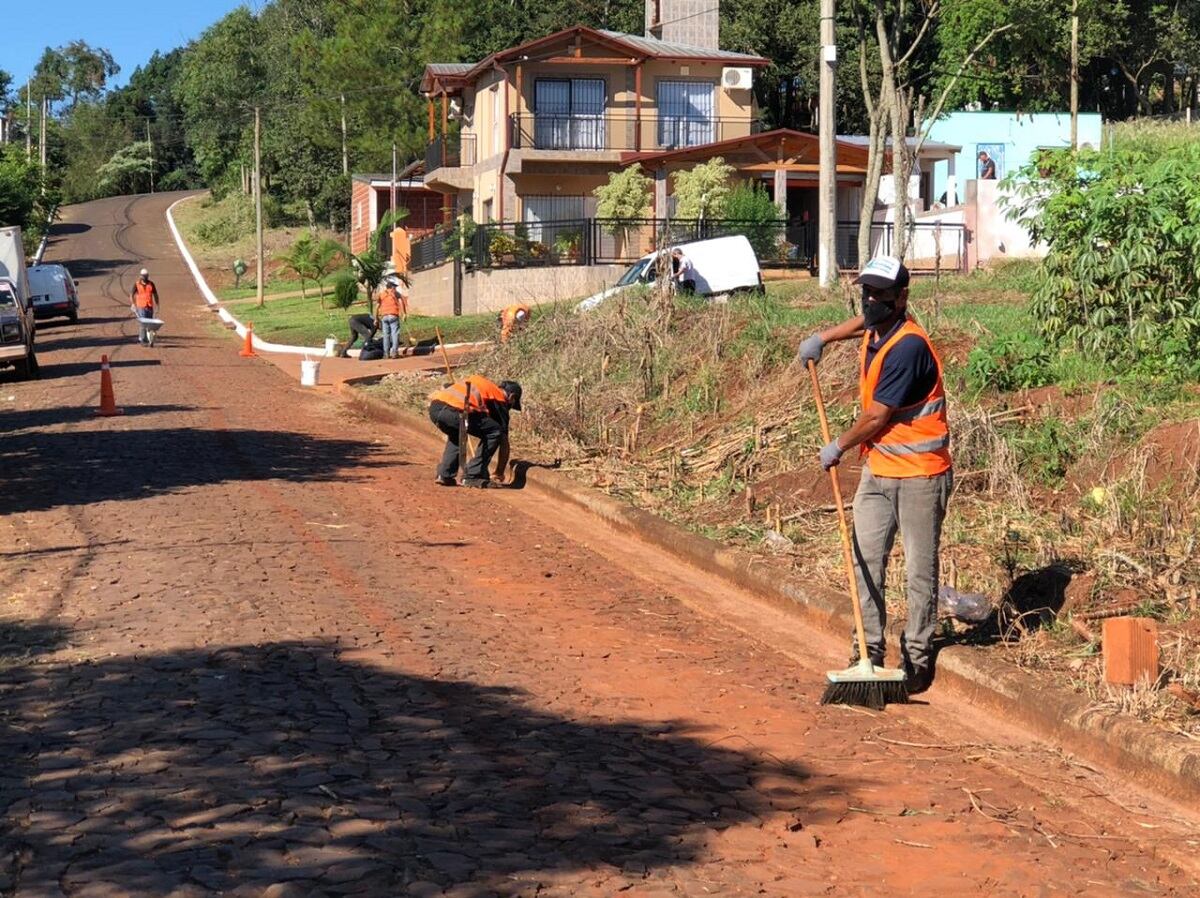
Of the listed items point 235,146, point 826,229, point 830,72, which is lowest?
point 826,229

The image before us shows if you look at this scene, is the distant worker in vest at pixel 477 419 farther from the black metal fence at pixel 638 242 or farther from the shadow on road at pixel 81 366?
the black metal fence at pixel 638 242

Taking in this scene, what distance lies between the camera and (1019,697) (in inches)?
285

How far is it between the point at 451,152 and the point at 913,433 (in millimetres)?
45139

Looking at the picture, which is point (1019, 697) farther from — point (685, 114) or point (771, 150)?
point (685, 114)

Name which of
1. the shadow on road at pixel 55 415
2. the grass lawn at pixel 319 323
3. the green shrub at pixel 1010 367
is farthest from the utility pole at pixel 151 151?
the green shrub at pixel 1010 367

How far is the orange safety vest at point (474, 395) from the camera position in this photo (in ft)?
46.6

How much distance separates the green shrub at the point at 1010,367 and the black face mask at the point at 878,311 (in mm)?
5098

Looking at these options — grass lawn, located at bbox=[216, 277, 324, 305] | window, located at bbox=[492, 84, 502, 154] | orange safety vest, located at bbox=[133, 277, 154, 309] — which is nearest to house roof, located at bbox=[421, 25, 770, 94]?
window, located at bbox=[492, 84, 502, 154]

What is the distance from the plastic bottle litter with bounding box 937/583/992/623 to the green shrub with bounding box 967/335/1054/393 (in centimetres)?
426

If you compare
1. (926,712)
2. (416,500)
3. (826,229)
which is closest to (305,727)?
(926,712)

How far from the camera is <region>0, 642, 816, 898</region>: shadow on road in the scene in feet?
16.6

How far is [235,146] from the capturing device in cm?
8919

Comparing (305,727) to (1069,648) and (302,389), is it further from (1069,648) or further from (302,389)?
(302,389)

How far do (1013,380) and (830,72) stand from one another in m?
12.9
